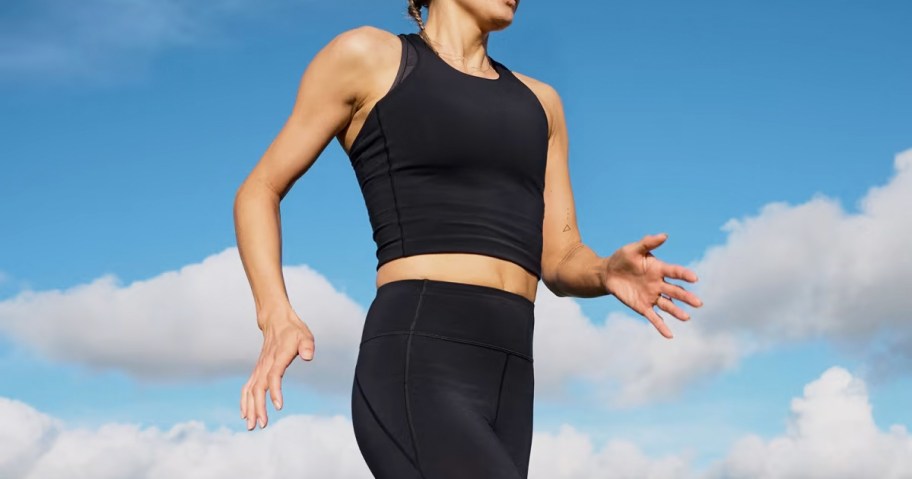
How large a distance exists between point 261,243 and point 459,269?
928mm

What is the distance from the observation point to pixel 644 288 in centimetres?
524

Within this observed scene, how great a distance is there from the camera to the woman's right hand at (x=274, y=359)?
4.73 m

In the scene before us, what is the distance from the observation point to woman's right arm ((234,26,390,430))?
5.27 meters

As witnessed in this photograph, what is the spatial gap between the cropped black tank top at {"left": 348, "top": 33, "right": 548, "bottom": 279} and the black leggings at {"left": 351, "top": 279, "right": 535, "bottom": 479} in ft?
0.72

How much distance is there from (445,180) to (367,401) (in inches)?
40.6

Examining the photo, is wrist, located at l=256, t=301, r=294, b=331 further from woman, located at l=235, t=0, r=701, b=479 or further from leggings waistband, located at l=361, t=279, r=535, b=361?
leggings waistband, located at l=361, t=279, r=535, b=361

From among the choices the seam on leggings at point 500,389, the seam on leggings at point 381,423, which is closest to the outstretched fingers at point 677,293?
the seam on leggings at point 500,389

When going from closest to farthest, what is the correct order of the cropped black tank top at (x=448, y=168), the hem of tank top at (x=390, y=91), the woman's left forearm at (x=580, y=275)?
the cropped black tank top at (x=448, y=168)
the hem of tank top at (x=390, y=91)
the woman's left forearm at (x=580, y=275)

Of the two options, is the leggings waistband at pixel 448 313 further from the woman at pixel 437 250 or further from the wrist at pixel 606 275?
the wrist at pixel 606 275

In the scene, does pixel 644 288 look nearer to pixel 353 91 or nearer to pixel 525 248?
pixel 525 248

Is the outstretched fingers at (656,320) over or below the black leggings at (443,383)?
over

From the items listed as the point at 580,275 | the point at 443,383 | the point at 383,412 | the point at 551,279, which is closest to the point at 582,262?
the point at 580,275

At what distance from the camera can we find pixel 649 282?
5.21 m

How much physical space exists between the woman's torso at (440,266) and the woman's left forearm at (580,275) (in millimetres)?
358
